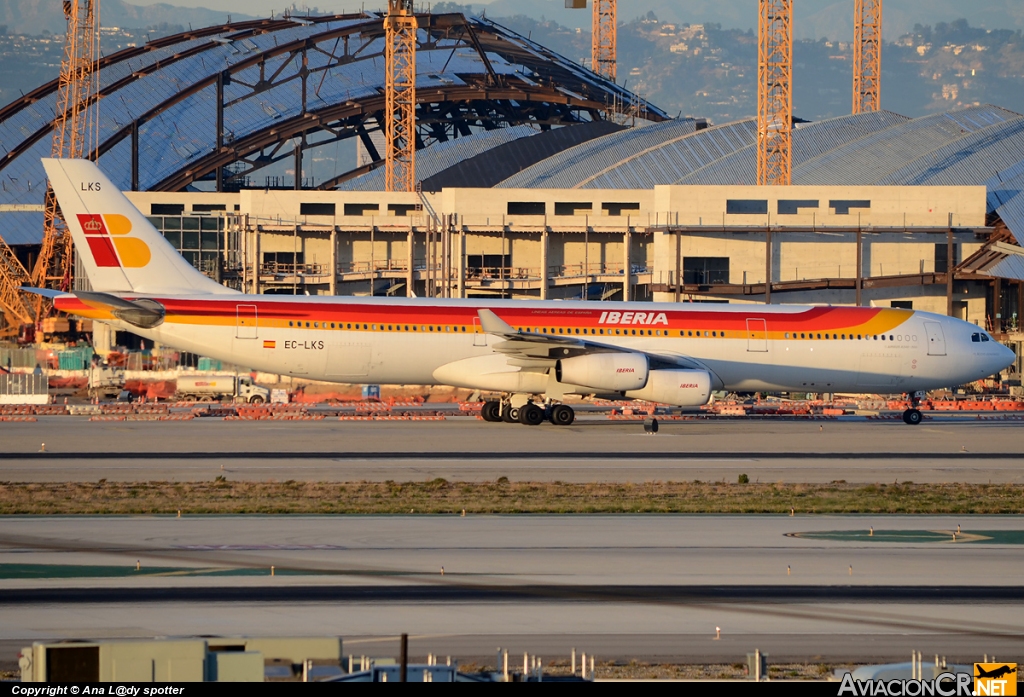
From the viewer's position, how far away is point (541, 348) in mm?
37844

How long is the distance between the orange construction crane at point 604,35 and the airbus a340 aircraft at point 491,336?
93029 millimetres

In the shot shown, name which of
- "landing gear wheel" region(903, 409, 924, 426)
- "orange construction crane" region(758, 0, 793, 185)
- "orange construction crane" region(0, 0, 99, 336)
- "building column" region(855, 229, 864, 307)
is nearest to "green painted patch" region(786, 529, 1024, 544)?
"landing gear wheel" region(903, 409, 924, 426)

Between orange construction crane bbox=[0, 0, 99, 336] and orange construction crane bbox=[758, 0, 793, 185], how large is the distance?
44101 mm

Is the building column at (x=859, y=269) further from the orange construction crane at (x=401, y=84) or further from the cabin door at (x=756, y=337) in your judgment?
the orange construction crane at (x=401, y=84)

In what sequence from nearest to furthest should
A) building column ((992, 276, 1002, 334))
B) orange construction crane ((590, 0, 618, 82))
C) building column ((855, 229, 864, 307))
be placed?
building column ((855, 229, 864, 307)) < building column ((992, 276, 1002, 334)) < orange construction crane ((590, 0, 618, 82))

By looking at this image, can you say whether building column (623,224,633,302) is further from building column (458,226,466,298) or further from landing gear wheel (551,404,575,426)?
landing gear wheel (551,404,575,426)

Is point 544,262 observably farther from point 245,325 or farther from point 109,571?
point 109,571

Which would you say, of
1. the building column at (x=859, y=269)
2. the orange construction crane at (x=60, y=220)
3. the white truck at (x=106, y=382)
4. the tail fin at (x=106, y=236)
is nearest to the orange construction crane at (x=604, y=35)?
the orange construction crane at (x=60, y=220)

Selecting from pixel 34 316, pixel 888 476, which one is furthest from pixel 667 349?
pixel 34 316

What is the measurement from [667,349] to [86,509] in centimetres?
2174

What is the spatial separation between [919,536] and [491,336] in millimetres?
20192

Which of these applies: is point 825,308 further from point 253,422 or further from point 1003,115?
point 1003,115

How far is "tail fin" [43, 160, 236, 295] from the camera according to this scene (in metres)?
38.3

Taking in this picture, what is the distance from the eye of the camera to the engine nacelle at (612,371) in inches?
1458
